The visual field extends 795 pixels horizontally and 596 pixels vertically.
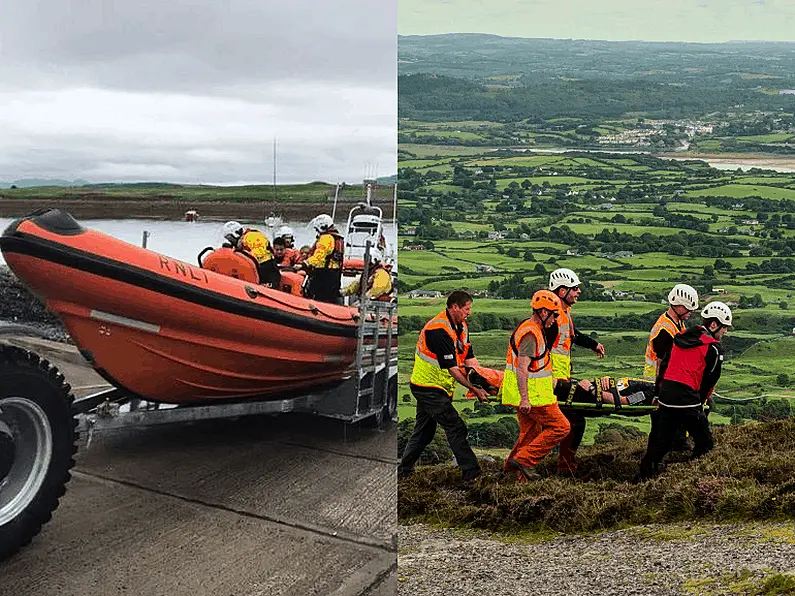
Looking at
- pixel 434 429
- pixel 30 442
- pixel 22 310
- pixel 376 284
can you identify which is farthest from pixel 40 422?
pixel 434 429

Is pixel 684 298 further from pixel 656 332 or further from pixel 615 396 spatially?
pixel 615 396

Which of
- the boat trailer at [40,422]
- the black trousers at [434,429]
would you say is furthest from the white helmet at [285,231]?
the black trousers at [434,429]

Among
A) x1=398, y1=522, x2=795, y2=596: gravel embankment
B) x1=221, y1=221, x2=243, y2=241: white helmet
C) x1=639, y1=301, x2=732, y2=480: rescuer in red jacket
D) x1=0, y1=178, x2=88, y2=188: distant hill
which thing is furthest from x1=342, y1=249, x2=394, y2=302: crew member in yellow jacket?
x1=639, y1=301, x2=732, y2=480: rescuer in red jacket

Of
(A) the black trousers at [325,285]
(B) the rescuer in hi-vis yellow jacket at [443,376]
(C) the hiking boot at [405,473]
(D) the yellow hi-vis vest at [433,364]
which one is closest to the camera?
(A) the black trousers at [325,285]

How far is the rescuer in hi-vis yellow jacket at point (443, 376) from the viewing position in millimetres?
5418

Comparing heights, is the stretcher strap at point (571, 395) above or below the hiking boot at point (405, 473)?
above

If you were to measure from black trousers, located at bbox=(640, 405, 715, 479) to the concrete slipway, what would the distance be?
13.1ft

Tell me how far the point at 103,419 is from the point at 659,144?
751 inches

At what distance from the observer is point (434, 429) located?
6277 mm

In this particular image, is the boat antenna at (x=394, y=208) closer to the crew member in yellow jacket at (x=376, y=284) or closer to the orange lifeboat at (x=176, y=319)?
the crew member in yellow jacket at (x=376, y=284)

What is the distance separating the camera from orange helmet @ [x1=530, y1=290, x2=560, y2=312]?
558cm

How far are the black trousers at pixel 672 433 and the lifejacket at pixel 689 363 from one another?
20 cm

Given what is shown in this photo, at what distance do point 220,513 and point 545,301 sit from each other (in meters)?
3.55

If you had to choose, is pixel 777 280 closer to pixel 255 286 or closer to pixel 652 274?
pixel 652 274
